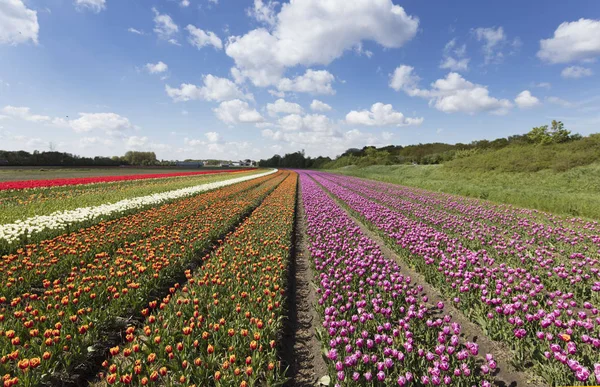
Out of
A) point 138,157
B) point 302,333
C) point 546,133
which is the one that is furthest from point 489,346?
point 138,157

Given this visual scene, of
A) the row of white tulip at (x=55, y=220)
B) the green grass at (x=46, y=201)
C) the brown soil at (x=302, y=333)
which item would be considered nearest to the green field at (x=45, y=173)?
the green grass at (x=46, y=201)

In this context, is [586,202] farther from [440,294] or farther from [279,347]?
[279,347]

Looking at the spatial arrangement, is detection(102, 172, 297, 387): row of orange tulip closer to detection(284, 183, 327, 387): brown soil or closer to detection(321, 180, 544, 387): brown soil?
detection(284, 183, 327, 387): brown soil

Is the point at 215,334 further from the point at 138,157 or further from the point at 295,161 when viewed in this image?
the point at 138,157

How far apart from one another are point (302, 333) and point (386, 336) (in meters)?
1.70

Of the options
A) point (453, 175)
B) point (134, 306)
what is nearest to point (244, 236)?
point (134, 306)

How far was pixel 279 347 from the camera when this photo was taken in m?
4.37

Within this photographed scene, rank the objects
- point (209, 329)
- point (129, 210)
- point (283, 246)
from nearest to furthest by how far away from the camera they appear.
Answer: point (209, 329)
point (283, 246)
point (129, 210)

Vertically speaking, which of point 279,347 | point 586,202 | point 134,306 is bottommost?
point 279,347

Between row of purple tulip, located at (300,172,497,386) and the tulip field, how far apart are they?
3 centimetres

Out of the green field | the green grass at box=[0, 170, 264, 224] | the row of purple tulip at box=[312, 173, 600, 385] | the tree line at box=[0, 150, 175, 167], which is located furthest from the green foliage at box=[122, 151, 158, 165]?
the row of purple tulip at box=[312, 173, 600, 385]

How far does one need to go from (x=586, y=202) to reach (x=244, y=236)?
1660 centimetres

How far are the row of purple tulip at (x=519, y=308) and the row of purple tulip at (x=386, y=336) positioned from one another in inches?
23.8

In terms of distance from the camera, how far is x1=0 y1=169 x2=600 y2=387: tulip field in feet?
11.3
